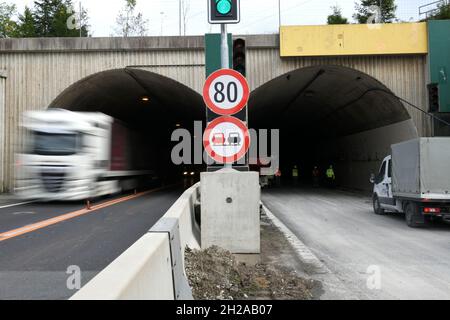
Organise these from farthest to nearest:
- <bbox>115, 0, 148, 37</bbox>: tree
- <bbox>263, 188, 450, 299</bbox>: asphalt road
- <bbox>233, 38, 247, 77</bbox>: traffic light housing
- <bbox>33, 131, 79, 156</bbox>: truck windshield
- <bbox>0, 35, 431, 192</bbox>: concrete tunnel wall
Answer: <bbox>115, 0, 148, 37</bbox>: tree, <bbox>0, 35, 431, 192</bbox>: concrete tunnel wall, <bbox>33, 131, 79, 156</bbox>: truck windshield, <bbox>233, 38, 247, 77</bbox>: traffic light housing, <bbox>263, 188, 450, 299</bbox>: asphalt road

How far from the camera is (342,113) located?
85.4 ft

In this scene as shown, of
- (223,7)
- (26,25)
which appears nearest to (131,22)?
(26,25)

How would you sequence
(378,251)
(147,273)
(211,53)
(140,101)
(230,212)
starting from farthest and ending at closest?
(140,101), (211,53), (378,251), (230,212), (147,273)

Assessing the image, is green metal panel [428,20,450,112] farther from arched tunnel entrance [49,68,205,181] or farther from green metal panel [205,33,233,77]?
arched tunnel entrance [49,68,205,181]

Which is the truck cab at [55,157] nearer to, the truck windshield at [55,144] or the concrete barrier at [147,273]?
the truck windshield at [55,144]

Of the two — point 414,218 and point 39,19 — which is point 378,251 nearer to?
point 414,218

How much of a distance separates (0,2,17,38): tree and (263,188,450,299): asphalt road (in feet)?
216

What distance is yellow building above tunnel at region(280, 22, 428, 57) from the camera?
768 inches

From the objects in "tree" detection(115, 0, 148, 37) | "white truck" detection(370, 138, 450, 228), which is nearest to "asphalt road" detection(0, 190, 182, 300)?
"white truck" detection(370, 138, 450, 228)

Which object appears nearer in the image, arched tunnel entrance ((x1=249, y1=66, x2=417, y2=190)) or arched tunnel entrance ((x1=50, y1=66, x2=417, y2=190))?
arched tunnel entrance ((x1=249, y1=66, x2=417, y2=190))

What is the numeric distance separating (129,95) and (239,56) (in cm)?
1942

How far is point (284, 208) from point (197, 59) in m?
8.68

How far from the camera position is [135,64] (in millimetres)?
20203

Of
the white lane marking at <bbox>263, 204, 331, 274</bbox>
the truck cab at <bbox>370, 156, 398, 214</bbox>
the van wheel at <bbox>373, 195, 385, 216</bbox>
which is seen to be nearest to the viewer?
the white lane marking at <bbox>263, 204, 331, 274</bbox>
